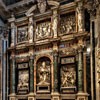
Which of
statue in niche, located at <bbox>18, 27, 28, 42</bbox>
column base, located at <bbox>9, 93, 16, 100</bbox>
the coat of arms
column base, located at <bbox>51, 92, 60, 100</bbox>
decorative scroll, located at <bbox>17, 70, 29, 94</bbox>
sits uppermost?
the coat of arms

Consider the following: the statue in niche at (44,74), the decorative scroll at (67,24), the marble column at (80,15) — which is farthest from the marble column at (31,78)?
the marble column at (80,15)

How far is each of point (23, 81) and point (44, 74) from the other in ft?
5.14

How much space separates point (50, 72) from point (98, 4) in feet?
13.9

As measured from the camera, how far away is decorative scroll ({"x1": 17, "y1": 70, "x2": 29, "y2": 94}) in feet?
48.8

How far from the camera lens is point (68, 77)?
522 inches

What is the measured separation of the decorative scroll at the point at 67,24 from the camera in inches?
533

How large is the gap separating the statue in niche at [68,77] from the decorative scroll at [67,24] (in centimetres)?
188

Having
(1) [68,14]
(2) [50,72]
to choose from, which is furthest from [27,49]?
(1) [68,14]

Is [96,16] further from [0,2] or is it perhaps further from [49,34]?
[0,2]

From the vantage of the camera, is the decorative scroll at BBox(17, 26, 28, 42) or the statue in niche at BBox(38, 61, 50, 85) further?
the decorative scroll at BBox(17, 26, 28, 42)

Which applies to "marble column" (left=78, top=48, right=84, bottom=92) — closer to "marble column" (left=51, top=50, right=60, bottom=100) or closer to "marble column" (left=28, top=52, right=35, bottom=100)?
"marble column" (left=51, top=50, right=60, bottom=100)

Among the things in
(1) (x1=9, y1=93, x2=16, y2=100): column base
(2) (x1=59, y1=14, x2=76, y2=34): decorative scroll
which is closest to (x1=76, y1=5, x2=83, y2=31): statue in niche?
(2) (x1=59, y1=14, x2=76, y2=34): decorative scroll

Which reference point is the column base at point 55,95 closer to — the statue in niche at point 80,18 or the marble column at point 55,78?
the marble column at point 55,78

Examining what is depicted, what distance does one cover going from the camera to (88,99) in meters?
12.3
